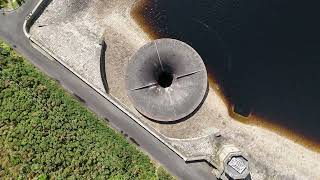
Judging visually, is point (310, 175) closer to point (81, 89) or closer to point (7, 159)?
point (81, 89)

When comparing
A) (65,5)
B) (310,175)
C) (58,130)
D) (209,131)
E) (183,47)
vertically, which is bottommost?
(310,175)

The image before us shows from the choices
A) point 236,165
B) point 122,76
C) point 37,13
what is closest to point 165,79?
point 122,76

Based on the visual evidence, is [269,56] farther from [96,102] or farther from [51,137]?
[51,137]

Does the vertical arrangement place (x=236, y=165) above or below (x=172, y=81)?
below

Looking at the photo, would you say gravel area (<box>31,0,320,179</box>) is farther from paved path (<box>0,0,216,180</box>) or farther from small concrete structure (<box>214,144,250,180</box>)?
small concrete structure (<box>214,144,250,180</box>)

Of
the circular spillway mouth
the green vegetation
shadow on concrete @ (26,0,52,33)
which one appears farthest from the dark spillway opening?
shadow on concrete @ (26,0,52,33)

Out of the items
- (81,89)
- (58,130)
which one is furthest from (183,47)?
(58,130)
